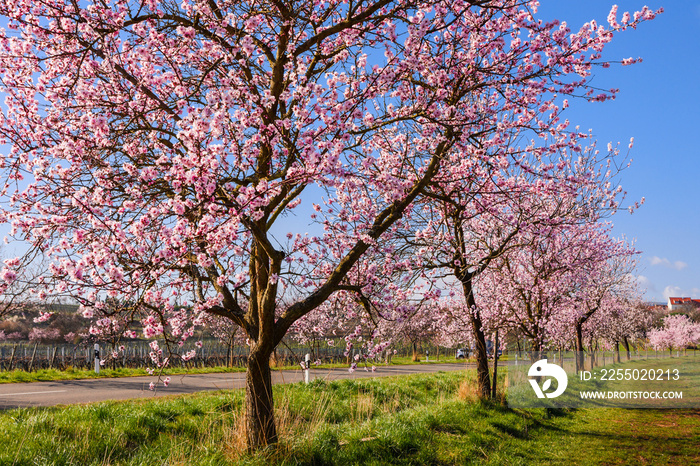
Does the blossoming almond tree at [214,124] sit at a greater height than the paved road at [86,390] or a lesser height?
greater

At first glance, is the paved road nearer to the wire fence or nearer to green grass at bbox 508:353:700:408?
the wire fence

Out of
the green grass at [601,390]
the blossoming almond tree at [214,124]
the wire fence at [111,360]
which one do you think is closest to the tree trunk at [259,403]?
the blossoming almond tree at [214,124]

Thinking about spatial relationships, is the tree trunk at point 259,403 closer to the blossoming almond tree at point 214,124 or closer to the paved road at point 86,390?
the blossoming almond tree at point 214,124

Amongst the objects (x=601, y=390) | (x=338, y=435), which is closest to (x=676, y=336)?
(x=601, y=390)

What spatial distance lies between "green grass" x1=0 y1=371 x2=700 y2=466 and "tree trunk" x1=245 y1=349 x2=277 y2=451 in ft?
0.61

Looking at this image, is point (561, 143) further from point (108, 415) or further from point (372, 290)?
point (108, 415)

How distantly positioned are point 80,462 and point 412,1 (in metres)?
7.29

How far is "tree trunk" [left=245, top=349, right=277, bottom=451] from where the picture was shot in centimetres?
634

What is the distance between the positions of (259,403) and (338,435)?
5.24 feet

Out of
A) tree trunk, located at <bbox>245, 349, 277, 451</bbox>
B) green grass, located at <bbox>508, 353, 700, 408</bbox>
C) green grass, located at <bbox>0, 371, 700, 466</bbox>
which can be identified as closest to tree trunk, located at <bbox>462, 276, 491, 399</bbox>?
green grass, located at <bbox>0, 371, 700, 466</bbox>

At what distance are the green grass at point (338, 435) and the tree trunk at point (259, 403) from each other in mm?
185

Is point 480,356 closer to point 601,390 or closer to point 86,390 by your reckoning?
point 86,390

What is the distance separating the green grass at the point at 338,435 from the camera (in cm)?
611

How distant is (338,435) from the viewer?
24.1 feet
